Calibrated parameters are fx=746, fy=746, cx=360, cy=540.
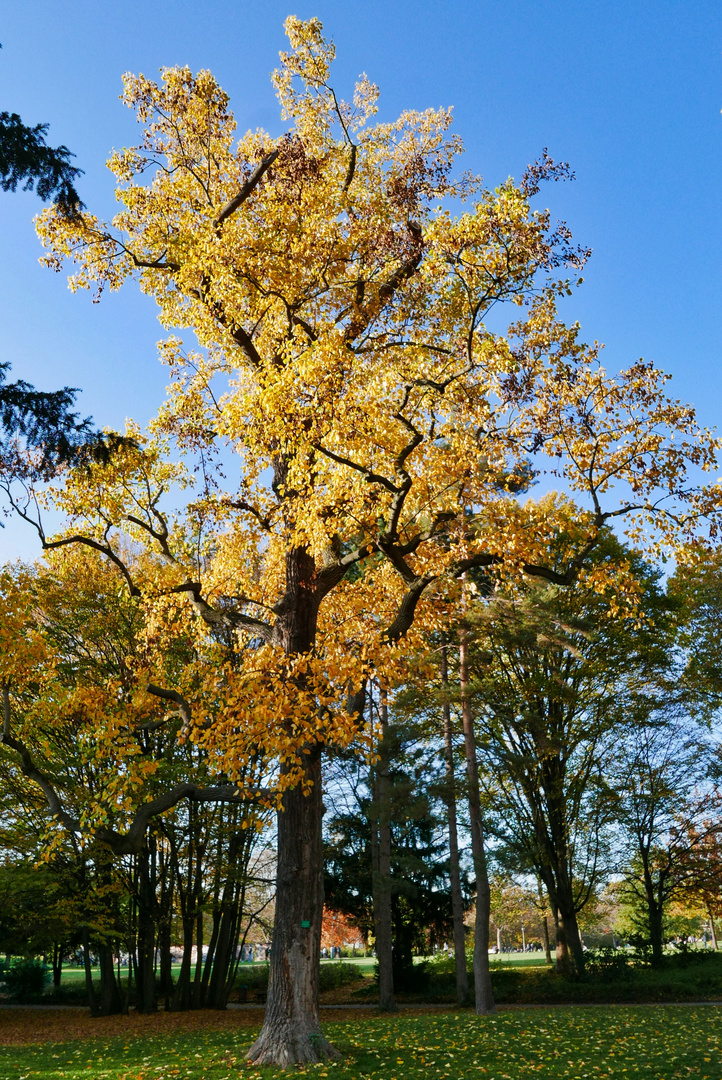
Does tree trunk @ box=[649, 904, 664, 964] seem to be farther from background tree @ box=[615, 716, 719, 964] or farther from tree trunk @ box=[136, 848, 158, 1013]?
tree trunk @ box=[136, 848, 158, 1013]

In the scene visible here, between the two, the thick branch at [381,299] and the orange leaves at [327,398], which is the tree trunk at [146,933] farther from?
the thick branch at [381,299]

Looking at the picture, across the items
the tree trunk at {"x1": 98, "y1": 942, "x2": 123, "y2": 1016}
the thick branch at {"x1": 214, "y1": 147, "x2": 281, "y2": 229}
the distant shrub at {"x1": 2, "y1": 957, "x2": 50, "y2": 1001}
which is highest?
the thick branch at {"x1": 214, "y1": 147, "x2": 281, "y2": 229}

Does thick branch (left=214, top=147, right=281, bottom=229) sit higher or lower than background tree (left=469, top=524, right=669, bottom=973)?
higher

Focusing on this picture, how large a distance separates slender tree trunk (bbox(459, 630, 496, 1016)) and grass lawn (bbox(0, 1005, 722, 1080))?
132 centimetres

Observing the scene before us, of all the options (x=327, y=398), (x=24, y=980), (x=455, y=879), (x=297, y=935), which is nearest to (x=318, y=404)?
(x=327, y=398)

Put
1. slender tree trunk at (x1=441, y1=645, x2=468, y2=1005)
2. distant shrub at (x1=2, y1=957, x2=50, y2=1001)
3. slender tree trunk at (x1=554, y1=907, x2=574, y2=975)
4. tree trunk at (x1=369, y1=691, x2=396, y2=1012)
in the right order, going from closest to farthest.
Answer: tree trunk at (x1=369, y1=691, x2=396, y2=1012), slender tree trunk at (x1=441, y1=645, x2=468, y2=1005), slender tree trunk at (x1=554, y1=907, x2=574, y2=975), distant shrub at (x1=2, y1=957, x2=50, y2=1001)

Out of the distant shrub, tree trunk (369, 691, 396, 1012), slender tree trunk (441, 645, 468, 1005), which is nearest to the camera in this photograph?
tree trunk (369, 691, 396, 1012)

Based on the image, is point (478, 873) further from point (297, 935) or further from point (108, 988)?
point (108, 988)

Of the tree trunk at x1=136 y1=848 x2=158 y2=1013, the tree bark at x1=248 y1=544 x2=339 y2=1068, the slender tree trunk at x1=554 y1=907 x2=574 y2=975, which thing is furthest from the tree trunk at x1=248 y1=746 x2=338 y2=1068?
the slender tree trunk at x1=554 y1=907 x2=574 y2=975

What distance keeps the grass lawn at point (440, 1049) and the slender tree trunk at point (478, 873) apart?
1324 millimetres

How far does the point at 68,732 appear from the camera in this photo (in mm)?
18953

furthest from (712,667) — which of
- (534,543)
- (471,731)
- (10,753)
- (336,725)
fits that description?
(10,753)

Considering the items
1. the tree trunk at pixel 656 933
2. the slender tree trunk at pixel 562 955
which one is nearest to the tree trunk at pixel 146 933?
the slender tree trunk at pixel 562 955

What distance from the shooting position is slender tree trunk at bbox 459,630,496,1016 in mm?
15867
